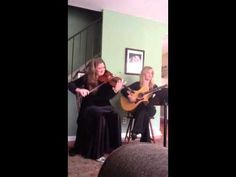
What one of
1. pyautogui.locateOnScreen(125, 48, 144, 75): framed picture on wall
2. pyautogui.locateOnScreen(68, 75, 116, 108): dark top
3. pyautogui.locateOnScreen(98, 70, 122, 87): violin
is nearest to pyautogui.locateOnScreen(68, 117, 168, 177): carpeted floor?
pyautogui.locateOnScreen(68, 75, 116, 108): dark top

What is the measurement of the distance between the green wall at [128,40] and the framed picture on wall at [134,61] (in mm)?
53

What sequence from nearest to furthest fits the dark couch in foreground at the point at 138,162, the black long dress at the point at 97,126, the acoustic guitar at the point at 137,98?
1. the dark couch in foreground at the point at 138,162
2. the black long dress at the point at 97,126
3. the acoustic guitar at the point at 137,98

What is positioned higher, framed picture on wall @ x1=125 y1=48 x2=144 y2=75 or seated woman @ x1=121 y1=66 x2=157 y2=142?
framed picture on wall @ x1=125 y1=48 x2=144 y2=75

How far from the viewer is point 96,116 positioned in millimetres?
2844

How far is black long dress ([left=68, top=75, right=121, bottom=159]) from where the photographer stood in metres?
2.82

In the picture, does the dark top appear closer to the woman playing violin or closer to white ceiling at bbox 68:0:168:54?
the woman playing violin

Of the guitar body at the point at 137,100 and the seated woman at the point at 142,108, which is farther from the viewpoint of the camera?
the guitar body at the point at 137,100

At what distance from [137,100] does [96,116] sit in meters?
0.86

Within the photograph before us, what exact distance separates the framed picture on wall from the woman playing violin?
0.62 meters

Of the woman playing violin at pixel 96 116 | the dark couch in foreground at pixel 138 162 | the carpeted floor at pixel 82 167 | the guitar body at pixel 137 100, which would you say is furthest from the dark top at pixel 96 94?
the dark couch in foreground at pixel 138 162

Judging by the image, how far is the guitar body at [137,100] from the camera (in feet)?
11.4

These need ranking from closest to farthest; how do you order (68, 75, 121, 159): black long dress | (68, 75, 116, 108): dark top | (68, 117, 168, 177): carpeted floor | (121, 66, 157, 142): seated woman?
1. (68, 117, 168, 177): carpeted floor
2. (68, 75, 121, 159): black long dress
3. (68, 75, 116, 108): dark top
4. (121, 66, 157, 142): seated woman

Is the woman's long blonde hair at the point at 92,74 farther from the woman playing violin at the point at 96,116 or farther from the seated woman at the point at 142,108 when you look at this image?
the seated woman at the point at 142,108
